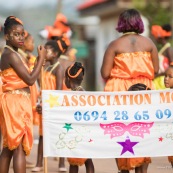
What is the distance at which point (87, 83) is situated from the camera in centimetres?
4497

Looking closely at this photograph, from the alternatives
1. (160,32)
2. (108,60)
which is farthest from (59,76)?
(160,32)

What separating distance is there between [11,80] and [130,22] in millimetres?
1494

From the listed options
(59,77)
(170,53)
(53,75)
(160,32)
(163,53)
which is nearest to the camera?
(59,77)

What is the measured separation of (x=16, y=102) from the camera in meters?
7.90

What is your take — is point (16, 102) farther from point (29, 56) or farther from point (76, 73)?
point (29, 56)

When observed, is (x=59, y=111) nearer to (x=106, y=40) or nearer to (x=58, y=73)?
(x=58, y=73)

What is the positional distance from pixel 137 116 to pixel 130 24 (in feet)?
3.61

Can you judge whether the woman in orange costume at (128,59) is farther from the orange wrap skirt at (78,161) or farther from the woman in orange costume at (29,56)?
the woman in orange costume at (29,56)

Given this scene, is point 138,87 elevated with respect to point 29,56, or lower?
lower

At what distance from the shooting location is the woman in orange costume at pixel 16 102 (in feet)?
25.6

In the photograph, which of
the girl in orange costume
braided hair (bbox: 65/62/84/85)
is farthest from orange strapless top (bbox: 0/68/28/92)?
the girl in orange costume

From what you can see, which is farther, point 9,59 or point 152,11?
point 152,11

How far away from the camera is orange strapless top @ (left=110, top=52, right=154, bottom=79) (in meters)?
8.27

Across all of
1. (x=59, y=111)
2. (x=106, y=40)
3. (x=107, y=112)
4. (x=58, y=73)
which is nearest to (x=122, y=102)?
(x=107, y=112)
